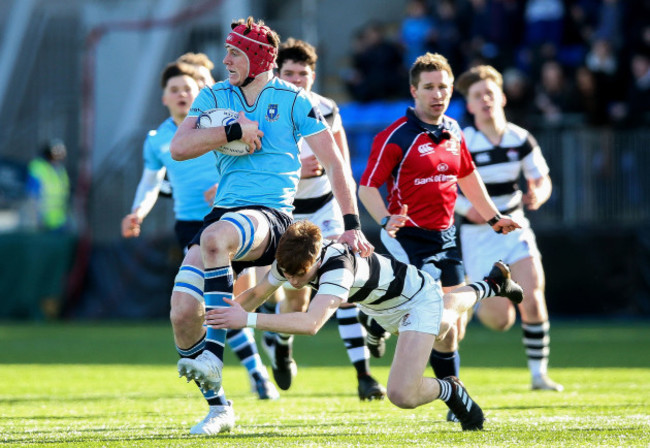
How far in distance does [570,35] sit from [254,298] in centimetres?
1294

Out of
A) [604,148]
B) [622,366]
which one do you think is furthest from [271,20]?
[622,366]

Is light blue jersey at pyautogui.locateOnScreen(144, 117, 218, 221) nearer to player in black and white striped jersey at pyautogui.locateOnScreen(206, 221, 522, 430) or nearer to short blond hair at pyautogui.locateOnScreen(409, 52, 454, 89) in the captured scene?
short blond hair at pyautogui.locateOnScreen(409, 52, 454, 89)

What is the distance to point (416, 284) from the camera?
6.48 metres

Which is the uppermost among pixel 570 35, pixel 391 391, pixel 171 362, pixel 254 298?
pixel 570 35

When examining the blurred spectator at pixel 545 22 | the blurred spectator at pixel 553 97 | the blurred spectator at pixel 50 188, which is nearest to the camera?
the blurred spectator at pixel 553 97

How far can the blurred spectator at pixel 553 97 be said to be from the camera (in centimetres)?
1653

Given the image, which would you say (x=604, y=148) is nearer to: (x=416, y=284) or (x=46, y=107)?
(x=416, y=284)

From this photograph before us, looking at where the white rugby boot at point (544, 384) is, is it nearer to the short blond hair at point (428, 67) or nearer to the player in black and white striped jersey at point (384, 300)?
the player in black and white striped jersey at point (384, 300)

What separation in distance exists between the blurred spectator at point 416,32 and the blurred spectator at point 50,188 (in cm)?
618

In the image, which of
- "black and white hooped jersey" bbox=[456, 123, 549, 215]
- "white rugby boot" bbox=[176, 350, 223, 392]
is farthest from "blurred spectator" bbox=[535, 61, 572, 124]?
"white rugby boot" bbox=[176, 350, 223, 392]

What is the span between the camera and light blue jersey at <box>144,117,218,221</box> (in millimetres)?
8664

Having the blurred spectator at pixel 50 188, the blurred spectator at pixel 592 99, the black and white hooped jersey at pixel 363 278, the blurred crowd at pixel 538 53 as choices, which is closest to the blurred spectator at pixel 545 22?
the blurred crowd at pixel 538 53

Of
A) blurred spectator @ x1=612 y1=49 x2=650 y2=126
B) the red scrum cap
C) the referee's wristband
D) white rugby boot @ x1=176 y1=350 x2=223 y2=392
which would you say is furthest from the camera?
blurred spectator @ x1=612 y1=49 x2=650 y2=126

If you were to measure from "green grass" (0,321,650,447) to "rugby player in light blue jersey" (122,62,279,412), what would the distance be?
0.31 metres
